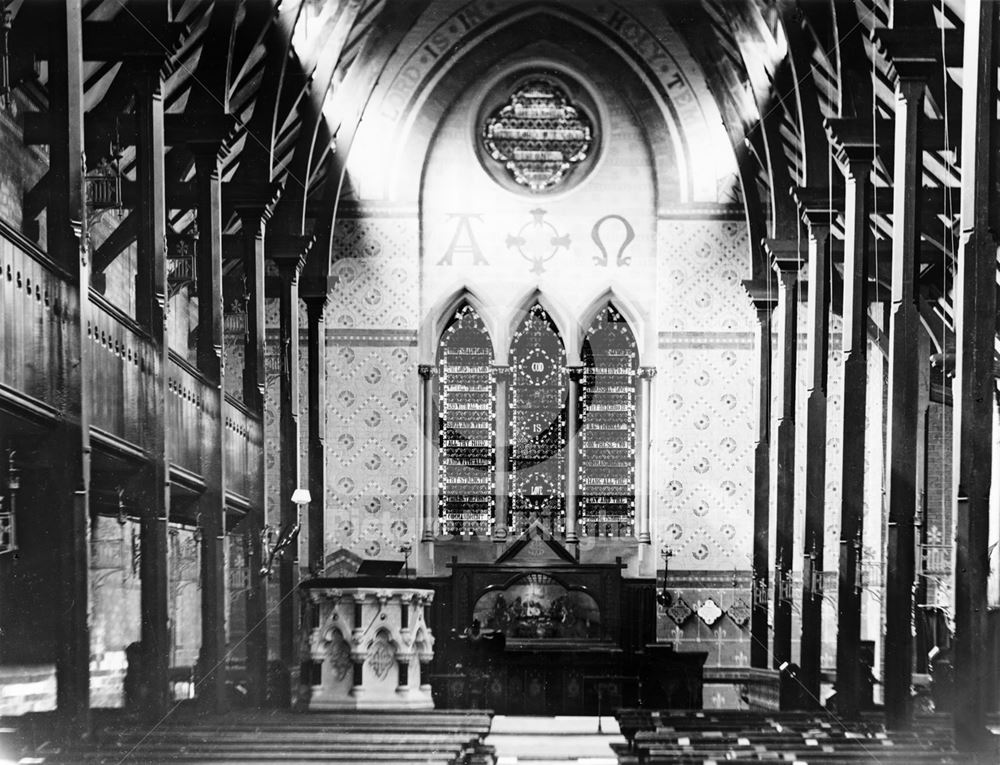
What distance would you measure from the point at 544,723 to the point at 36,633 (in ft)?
13.0

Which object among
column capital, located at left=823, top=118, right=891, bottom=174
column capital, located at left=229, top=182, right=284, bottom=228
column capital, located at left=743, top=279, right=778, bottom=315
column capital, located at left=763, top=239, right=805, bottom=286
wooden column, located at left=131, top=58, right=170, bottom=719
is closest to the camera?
wooden column, located at left=131, top=58, right=170, bottom=719

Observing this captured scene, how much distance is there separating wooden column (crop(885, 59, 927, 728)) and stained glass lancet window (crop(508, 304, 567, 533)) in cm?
260

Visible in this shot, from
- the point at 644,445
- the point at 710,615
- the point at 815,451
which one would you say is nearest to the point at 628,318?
the point at 644,445

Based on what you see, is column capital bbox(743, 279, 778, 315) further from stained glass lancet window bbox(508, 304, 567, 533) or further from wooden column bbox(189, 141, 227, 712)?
wooden column bbox(189, 141, 227, 712)

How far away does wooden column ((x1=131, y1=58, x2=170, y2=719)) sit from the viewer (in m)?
8.49

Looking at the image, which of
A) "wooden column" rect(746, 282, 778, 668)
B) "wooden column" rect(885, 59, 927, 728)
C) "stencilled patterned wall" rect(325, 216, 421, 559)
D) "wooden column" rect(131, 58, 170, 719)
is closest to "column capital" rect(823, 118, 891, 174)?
"wooden column" rect(885, 59, 927, 728)

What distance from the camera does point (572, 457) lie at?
32.8 feet

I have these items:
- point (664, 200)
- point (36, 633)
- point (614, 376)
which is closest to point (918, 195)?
point (664, 200)

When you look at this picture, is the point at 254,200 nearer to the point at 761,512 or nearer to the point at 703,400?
the point at 703,400

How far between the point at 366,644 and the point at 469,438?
180 centimetres

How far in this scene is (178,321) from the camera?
1224 centimetres

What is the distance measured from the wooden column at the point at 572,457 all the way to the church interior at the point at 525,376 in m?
0.03

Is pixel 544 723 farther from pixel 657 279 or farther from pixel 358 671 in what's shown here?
pixel 657 279

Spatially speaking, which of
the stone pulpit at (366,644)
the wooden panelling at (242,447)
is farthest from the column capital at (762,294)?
the wooden panelling at (242,447)
